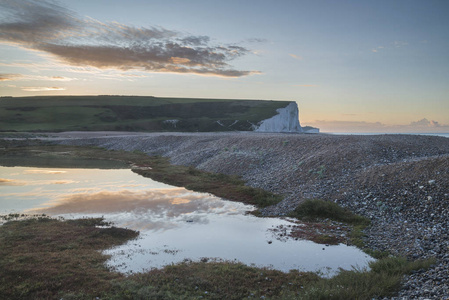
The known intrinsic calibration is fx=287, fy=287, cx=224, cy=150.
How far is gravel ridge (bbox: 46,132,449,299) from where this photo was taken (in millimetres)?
13977

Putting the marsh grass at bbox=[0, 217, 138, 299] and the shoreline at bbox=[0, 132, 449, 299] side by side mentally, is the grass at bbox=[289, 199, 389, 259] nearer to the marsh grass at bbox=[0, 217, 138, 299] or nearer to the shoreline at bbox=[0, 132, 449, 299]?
the shoreline at bbox=[0, 132, 449, 299]

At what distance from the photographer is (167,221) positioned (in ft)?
65.3

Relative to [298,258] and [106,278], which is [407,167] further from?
[106,278]

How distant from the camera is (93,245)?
51.0 ft

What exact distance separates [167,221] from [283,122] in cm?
14592

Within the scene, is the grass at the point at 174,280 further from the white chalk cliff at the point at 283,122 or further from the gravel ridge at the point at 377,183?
the white chalk cliff at the point at 283,122

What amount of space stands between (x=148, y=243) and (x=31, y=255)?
5423 millimetres

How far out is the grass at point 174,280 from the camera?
10.5 meters

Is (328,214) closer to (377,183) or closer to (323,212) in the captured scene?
(323,212)

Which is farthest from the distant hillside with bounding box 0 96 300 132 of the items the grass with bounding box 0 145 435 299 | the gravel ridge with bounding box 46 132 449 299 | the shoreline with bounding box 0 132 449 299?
the grass with bounding box 0 145 435 299

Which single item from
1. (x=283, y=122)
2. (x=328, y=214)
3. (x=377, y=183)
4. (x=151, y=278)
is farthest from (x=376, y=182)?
(x=283, y=122)

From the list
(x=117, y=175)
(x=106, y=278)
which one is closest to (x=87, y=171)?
(x=117, y=175)

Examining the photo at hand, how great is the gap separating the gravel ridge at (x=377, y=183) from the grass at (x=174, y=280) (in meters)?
1.29

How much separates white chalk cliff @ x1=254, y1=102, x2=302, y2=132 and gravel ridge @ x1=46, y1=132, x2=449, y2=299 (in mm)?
105602
